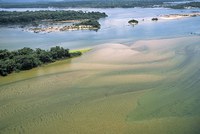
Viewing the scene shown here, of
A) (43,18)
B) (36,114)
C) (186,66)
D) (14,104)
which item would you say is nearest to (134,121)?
(36,114)

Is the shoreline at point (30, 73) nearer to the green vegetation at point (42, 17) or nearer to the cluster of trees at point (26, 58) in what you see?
the cluster of trees at point (26, 58)

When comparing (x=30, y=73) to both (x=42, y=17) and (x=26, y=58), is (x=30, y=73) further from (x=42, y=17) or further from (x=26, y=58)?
(x=42, y=17)

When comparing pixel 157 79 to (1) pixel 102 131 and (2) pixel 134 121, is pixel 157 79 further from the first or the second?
(1) pixel 102 131

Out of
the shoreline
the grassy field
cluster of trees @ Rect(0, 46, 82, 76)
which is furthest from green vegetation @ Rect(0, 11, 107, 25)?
the grassy field

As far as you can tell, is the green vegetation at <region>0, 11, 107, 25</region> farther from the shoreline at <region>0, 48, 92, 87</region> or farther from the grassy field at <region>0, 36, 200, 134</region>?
the grassy field at <region>0, 36, 200, 134</region>

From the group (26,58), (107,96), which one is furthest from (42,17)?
(107,96)
